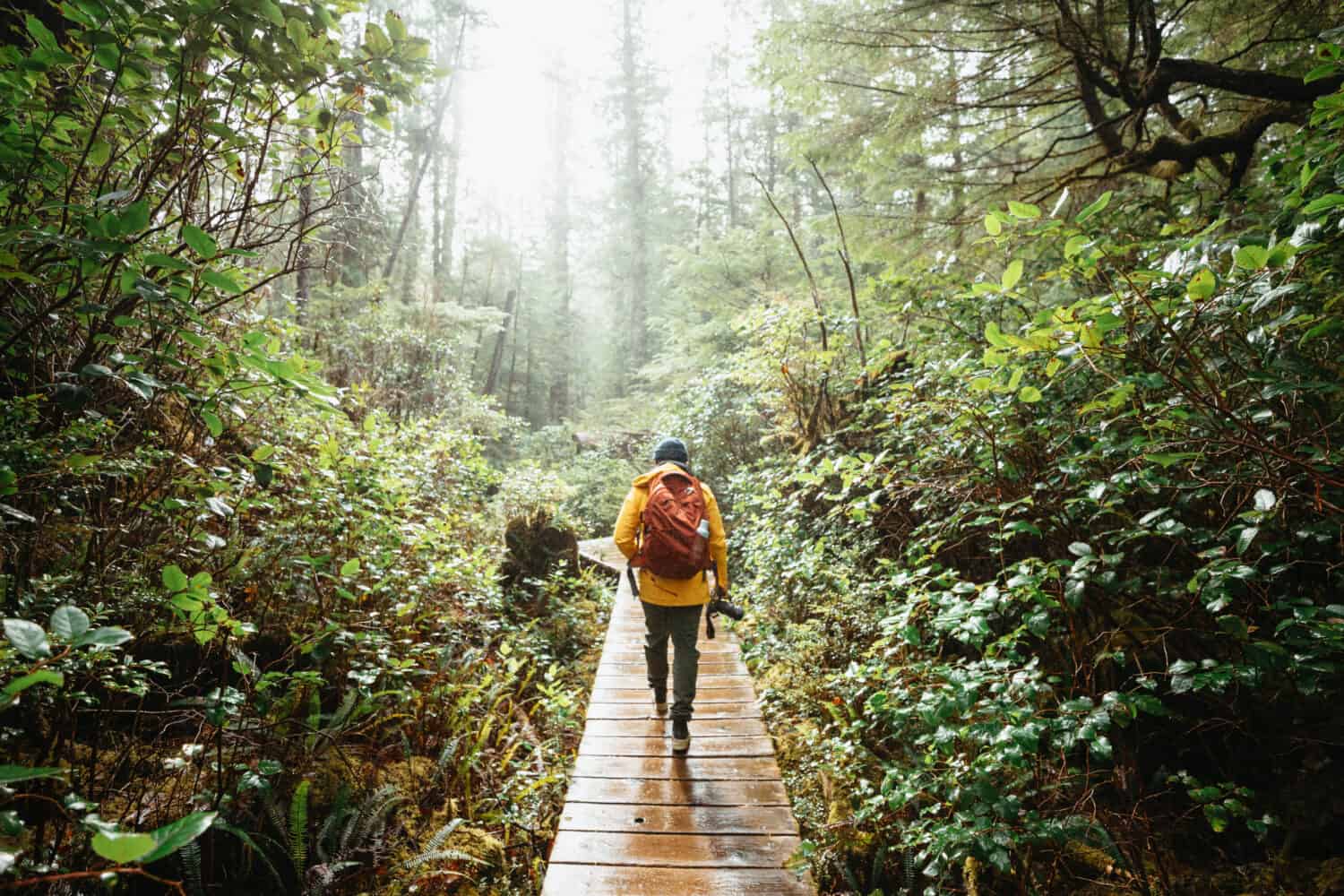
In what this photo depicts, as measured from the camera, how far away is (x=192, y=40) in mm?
2344

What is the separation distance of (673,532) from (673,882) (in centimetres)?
207

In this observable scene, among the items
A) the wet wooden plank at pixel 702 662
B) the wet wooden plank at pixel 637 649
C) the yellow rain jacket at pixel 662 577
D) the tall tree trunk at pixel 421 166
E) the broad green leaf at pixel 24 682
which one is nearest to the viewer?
the broad green leaf at pixel 24 682

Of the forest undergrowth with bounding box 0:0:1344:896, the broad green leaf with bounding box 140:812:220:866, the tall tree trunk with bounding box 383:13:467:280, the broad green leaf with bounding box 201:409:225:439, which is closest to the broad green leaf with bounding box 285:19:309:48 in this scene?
the forest undergrowth with bounding box 0:0:1344:896

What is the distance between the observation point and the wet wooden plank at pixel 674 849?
3.13 metres

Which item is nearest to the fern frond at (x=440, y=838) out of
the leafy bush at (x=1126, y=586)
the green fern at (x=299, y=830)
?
the green fern at (x=299, y=830)

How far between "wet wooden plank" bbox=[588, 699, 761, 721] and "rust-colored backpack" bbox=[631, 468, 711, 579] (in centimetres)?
140

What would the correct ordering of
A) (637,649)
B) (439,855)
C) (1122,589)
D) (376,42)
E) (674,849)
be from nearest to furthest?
1. (376,42)
2. (1122,589)
3. (439,855)
4. (674,849)
5. (637,649)

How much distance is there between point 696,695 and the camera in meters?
5.13

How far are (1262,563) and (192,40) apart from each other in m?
5.46

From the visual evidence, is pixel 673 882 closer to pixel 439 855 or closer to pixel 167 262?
pixel 439 855

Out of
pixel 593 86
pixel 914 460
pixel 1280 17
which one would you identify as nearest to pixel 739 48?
pixel 593 86

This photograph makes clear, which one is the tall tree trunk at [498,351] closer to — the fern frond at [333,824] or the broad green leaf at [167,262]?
the fern frond at [333,824]

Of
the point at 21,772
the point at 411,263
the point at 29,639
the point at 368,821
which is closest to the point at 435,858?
the point at 368,821

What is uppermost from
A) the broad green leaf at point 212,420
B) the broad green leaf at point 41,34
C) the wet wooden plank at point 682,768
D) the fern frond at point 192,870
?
the broad green leaf at point 41,34
